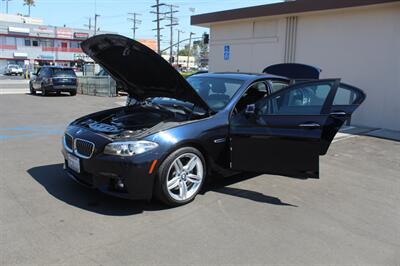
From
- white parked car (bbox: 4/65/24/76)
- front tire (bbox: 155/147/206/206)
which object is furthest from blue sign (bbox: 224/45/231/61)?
white parked car (bbox: 4/65/24/76)

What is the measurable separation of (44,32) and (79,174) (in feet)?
230

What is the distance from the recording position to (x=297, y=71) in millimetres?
8164

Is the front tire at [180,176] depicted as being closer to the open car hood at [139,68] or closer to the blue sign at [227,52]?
the open car hood at [139,68]

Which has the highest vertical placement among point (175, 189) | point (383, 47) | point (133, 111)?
point (383, 47)

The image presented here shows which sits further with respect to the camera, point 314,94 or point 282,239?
point 314,94

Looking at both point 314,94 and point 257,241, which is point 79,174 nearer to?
point 257,241

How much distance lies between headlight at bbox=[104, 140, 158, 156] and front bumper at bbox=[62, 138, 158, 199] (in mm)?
56

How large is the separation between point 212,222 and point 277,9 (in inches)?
431

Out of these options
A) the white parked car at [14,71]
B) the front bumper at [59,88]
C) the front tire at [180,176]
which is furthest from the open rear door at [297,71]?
the white parked car at [14,71]

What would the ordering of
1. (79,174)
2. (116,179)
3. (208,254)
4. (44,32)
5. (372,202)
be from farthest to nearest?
1. (44,32)
2. (372,202)
3. (79,174)
4. (116,179)
5. (208,254)

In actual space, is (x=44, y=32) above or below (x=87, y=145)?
above

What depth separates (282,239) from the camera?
3.63 m

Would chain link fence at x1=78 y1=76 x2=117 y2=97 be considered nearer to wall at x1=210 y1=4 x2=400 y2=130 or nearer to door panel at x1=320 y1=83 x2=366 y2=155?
wall at x1=210 y1=4 x2=400 y2=130

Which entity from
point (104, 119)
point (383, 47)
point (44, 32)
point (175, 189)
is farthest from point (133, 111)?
point (44, 32)
